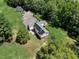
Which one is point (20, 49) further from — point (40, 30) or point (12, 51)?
point (40, 30)

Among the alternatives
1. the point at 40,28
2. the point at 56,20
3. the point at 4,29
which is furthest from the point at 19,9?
the point at 56,20

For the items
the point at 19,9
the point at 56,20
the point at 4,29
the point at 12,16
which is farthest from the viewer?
the point at 19,9

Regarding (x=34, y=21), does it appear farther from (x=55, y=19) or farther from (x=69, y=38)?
(x=69, y=38)

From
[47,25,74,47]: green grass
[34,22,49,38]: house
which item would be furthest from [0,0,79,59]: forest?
[34,22,49,38]: house

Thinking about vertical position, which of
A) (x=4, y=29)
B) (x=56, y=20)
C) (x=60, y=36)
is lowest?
(x=60, y=36)

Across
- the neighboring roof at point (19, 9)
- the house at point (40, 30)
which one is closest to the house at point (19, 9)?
the neighboring roof at point (19, 9)

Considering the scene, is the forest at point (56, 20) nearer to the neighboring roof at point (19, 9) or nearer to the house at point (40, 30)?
the neighboring roof at point (19, 9)

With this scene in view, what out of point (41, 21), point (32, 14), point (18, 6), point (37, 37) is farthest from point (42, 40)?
point (18, 6)
